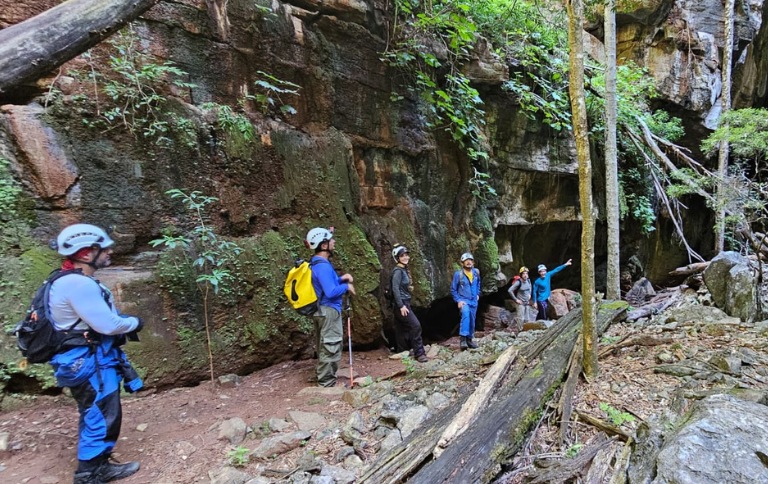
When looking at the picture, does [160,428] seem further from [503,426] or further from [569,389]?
[569,389]

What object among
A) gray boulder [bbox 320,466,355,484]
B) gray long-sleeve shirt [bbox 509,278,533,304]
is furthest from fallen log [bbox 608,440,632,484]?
gray long-sleeve shirt [bbox 509,278,533,304]

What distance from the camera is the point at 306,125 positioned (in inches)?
267

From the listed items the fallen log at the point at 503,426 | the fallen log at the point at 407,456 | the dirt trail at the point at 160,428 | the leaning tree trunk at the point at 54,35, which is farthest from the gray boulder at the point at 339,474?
the leaning tree trunk at the point at 54,35

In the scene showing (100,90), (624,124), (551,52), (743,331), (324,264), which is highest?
(551,52)

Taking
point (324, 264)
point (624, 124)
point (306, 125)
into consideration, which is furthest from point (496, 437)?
point (624, 124)

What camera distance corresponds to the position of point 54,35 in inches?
136

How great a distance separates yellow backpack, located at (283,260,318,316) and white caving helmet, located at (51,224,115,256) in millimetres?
2300

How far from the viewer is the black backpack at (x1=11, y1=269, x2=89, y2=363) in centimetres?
267

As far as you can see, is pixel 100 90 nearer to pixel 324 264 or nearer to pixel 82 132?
pixel 82 132

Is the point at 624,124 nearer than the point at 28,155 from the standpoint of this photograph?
No

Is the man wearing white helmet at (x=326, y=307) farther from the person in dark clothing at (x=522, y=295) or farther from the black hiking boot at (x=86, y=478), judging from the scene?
the person in dark clothing at (x=522, y=295)

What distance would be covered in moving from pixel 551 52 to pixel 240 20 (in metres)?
10.2

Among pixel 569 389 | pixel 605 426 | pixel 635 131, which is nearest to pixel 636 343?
pixel 569 389

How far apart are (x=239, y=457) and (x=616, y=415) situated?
11.1 ft
